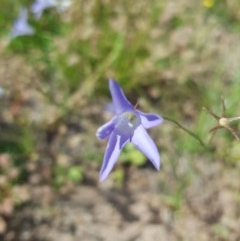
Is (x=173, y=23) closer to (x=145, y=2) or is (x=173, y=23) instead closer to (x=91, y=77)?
(x=145, y=2)

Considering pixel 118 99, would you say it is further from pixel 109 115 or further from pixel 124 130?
pixel 109 115

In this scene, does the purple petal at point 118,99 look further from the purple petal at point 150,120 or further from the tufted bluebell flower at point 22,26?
the tufted bluebell flower at point 22,26

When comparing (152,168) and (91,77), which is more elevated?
(91,77)

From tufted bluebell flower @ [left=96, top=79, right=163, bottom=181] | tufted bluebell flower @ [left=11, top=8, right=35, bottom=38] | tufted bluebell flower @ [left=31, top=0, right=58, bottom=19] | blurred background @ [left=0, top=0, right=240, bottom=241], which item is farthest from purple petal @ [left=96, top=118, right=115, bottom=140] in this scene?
tufted bluebell flower @ [left=31, top=0, right=58, bottom=19]

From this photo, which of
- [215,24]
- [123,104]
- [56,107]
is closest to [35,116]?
[56,107]

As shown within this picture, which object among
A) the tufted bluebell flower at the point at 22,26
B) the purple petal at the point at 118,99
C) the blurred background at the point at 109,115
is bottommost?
the blurred background at the point at 109,115


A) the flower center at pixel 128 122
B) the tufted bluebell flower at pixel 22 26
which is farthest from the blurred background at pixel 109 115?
the flower center at pixel 128 122

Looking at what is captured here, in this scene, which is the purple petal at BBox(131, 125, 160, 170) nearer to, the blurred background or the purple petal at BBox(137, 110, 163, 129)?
the purple petal at BBox(137, 110, 163, 129)
